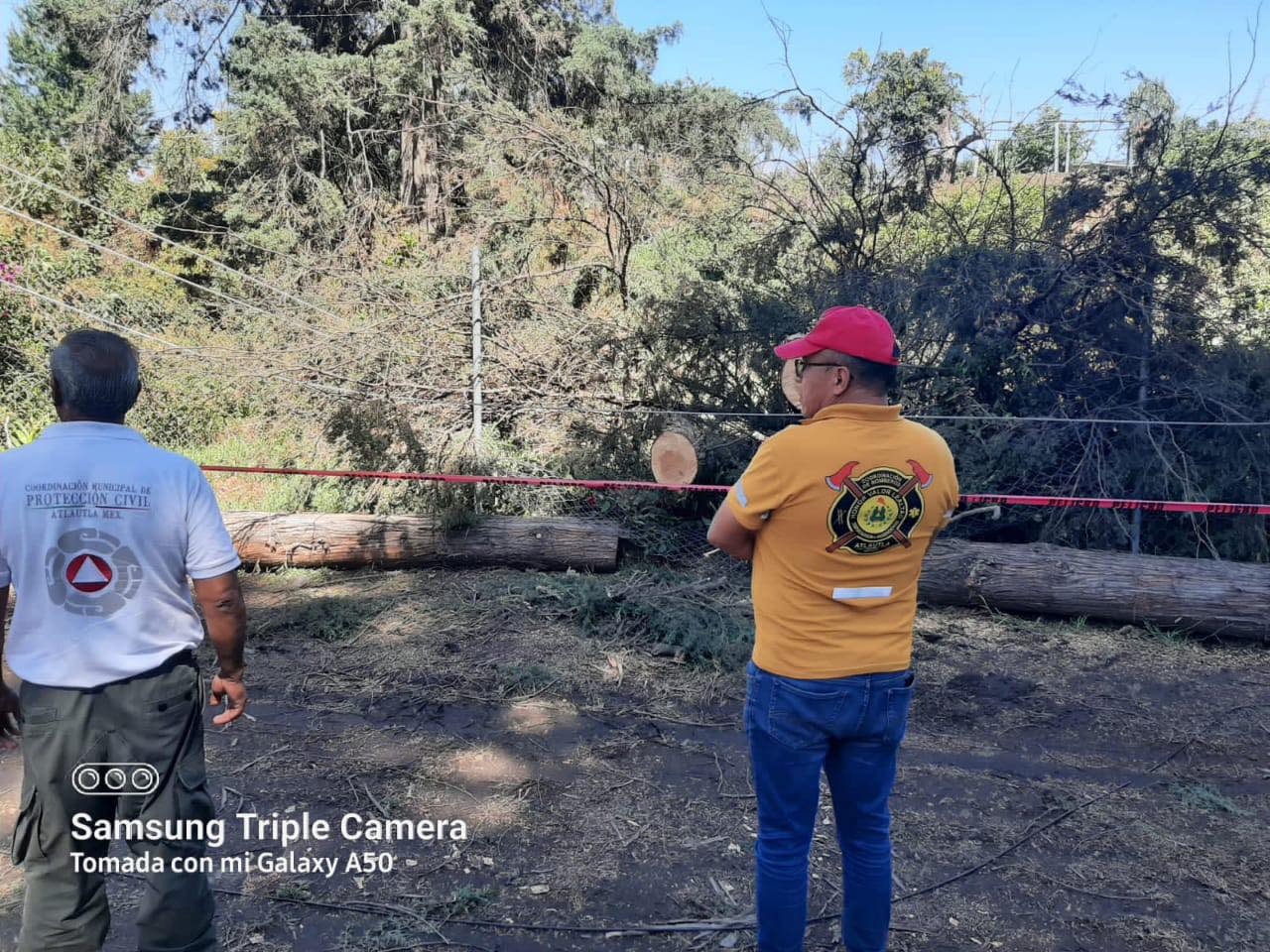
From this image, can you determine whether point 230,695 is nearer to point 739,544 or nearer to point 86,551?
point 86,551

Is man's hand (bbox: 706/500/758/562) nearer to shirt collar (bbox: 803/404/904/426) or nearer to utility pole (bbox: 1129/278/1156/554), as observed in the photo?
Answer: shirt collar (bbox: 803/404/904/426)

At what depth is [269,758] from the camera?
4.09 m

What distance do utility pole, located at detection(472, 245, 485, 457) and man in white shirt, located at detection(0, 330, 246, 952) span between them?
5808mm

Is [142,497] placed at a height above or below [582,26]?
below

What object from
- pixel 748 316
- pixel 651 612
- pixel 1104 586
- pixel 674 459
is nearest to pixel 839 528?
pixel 651 612

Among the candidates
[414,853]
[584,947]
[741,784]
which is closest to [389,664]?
[414,853]

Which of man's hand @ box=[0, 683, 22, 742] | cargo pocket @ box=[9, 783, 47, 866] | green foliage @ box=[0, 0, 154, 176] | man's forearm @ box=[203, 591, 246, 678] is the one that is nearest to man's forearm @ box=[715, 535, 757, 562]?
man's forearm @ box=[203, 591, 246, 678]

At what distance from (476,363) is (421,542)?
2.04 meters

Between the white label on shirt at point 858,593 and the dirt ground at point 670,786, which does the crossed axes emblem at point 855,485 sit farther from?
the dirt ground at point 670,786

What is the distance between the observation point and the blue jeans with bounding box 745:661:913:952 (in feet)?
7.52

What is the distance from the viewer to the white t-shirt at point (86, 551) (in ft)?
7.32

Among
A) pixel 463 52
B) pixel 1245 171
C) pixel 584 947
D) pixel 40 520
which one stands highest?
pixel 463 52

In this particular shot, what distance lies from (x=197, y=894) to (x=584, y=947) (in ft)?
4.00

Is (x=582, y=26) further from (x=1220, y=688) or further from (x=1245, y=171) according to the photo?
(x=1220, y=688)
